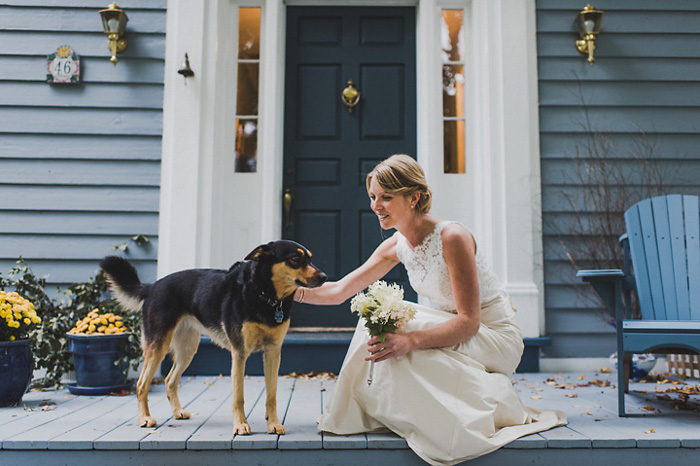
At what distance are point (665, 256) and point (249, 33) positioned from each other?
333cm

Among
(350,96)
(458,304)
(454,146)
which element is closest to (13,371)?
(458,304)

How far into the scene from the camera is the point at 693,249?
285 centimetres

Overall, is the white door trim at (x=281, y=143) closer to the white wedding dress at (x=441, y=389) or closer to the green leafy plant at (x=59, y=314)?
the green leafy plant at (x=59, y=314)

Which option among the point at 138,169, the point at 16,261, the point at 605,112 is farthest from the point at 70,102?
the point at 605,112

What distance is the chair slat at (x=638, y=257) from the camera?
2871mm

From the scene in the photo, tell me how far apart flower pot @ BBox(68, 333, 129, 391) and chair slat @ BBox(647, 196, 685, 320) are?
3131mm

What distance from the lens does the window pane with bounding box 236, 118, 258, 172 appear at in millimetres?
4043

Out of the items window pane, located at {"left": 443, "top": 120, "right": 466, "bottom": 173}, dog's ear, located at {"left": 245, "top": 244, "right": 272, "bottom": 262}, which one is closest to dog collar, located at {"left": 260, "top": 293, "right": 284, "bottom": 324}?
dog's ear, located at {"left": 245, "top": 244, "right": 272, "bottom": 262}

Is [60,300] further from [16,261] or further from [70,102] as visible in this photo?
[70,102]

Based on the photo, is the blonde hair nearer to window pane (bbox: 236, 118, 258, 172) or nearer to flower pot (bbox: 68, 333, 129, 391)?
flower pot (bbox: 68, 333, 129, 391)

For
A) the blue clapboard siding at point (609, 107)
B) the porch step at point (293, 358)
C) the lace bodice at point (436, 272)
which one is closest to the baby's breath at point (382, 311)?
the lace bodice at point (436, 272)

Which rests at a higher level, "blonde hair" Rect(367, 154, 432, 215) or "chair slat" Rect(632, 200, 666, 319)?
"blonde hair" Rect(367, 154, 432, 215)

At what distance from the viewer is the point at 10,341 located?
2.73 meters

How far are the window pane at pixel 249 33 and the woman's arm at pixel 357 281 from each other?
7.82ft
